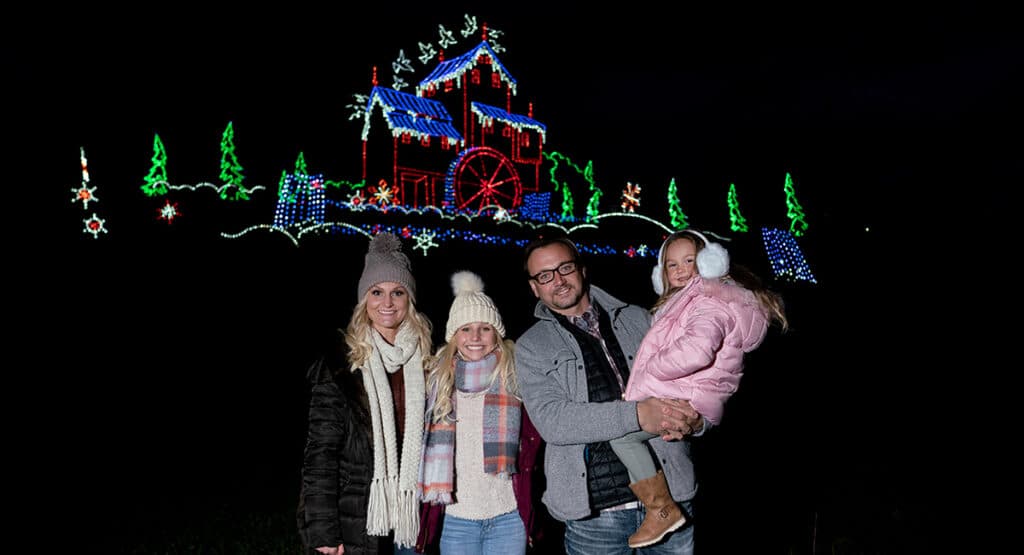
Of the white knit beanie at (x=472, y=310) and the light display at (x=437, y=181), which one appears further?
the light display at (x=437, y=181)

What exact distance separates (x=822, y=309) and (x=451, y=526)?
73.5 feet

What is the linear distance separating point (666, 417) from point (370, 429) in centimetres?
120

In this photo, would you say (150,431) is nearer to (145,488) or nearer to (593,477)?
(145,488)

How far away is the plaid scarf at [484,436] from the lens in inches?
112

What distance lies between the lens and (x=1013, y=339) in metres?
17.9

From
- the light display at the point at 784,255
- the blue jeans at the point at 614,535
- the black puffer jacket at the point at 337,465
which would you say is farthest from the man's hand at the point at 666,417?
the light display at the point at 784,255

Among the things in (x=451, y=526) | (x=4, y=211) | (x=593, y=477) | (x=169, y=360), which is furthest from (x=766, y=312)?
(x=4, y=211)

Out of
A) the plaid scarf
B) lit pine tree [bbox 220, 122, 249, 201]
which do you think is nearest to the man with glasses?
the plaid scarf

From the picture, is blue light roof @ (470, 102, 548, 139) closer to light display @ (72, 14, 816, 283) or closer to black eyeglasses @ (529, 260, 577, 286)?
light display @ (72, 14, 816, 283)

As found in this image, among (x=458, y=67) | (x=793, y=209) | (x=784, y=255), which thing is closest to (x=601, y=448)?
(x=458, y=67)

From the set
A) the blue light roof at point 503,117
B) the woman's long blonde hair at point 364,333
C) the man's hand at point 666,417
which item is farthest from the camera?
the blue light roof at point 503,117

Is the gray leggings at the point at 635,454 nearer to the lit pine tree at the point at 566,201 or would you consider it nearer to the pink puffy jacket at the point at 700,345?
the pink puffy jacket at the point at 700,345

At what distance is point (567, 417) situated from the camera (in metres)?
2.52

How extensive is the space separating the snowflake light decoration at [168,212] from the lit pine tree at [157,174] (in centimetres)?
34
